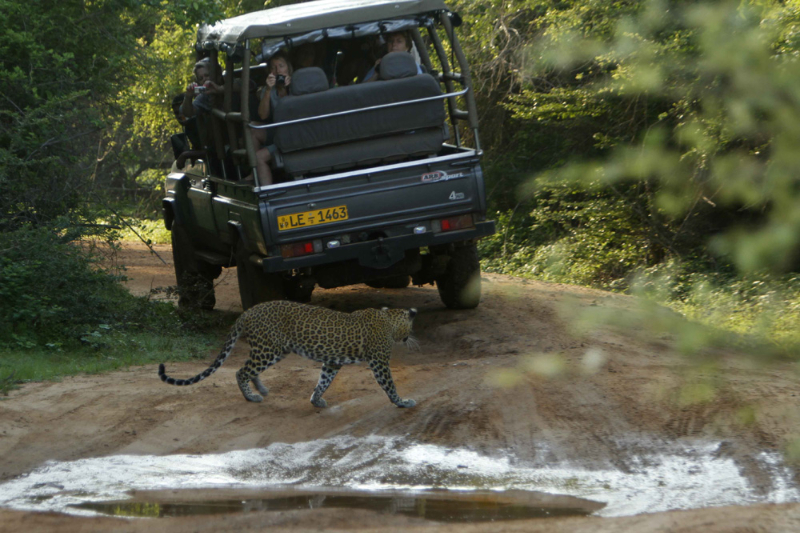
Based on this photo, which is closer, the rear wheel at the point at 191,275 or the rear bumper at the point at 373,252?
the rear bumper at the point at 373,252

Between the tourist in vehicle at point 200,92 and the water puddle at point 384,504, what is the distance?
216 inches

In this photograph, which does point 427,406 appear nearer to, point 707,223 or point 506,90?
point 707,223

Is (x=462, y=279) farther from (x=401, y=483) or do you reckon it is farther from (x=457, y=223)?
(x=401, y=483)

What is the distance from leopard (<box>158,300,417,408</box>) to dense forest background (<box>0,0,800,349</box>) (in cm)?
172

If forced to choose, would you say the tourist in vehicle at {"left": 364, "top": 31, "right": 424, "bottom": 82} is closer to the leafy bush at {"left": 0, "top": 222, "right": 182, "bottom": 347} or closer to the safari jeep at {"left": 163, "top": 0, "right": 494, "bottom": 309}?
the safari jeep at {"left": 163, "top": 0, "right": 494, "bottom": 309}

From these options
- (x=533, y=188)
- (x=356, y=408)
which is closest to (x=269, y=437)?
(x=356, y=408)

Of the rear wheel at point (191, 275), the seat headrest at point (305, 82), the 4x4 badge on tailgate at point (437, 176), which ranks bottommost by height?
the rear wheel at point (191, 275)

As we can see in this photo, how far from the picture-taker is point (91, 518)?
171 inches

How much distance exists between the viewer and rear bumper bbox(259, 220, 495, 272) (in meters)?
7.91

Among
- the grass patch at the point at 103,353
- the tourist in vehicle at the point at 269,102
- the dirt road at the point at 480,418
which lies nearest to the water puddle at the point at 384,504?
the dirt road at the point at 480,418

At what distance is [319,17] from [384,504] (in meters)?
4.99

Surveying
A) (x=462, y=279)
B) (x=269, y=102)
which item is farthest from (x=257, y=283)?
(x=462, y=279)

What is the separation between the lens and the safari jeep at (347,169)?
311 inches

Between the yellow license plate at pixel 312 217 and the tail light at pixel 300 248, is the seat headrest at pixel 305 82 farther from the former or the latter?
the tail light at pixel 300 248
